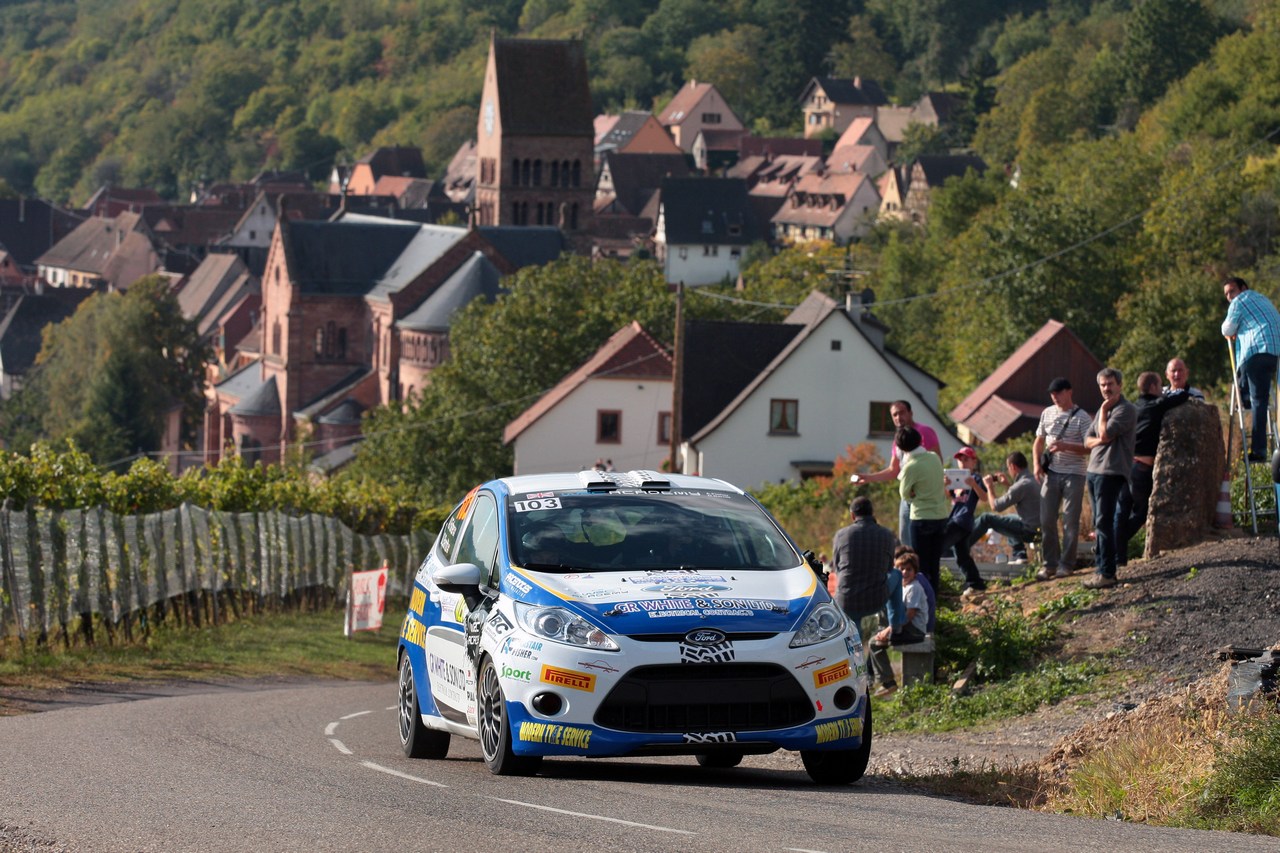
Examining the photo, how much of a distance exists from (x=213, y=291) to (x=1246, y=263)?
91893mm

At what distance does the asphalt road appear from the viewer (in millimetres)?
7855

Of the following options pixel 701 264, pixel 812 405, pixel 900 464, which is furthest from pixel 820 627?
pixel 701 264

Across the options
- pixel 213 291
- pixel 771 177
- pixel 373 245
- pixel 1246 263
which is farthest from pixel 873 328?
pixel 771 177

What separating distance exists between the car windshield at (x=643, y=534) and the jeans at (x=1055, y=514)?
592cm

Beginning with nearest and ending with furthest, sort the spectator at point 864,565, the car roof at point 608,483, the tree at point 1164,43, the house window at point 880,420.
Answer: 1. the car roof at point 608,483
2. the spectator at point 864,565
3. the house window at point 880,420
4. the tree at point 1164,43

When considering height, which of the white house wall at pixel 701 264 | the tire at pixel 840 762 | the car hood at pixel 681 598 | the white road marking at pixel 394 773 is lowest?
the white road marking at pixel 394 773

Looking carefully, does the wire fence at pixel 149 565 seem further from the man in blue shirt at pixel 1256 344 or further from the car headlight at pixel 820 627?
the car headlight at pixel 820 627

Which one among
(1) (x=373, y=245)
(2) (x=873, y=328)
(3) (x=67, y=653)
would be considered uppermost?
(1) (x=373, y=245)

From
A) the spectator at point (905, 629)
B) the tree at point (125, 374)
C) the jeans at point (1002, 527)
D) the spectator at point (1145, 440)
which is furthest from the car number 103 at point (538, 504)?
the tree at point (125, 374)

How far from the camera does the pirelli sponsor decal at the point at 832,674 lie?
953 centimetres

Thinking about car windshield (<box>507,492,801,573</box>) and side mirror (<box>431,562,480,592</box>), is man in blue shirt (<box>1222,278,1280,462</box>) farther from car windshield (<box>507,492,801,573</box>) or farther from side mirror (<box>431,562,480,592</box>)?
side mirror (<box>431,562,480,592</box>)

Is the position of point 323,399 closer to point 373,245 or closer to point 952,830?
point 373,245

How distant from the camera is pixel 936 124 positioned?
170 m

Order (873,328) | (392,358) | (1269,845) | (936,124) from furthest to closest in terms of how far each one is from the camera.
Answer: (936,124)
(392,358)
(873,328)
(1269,845)
